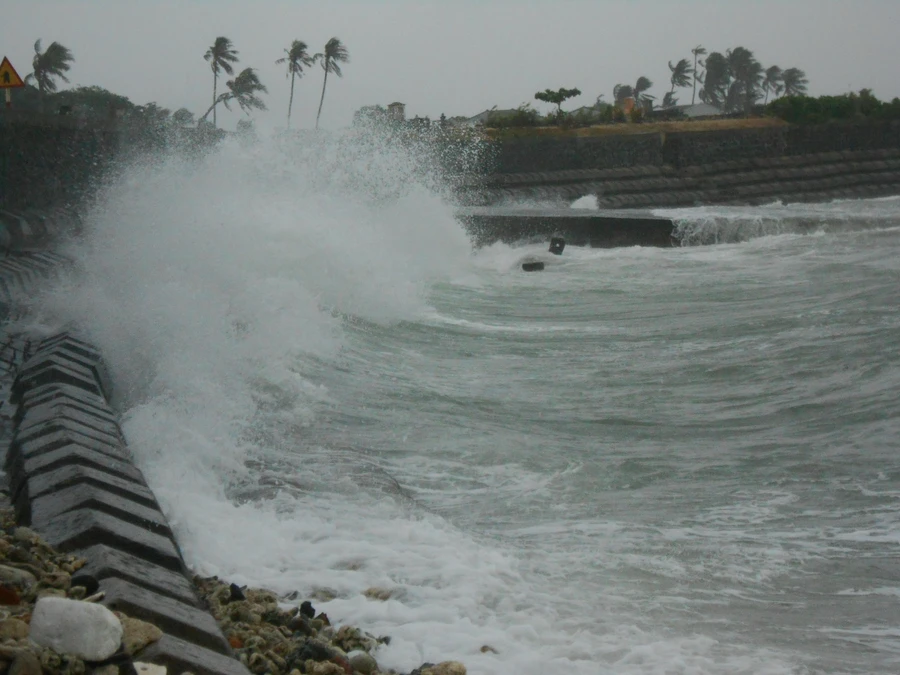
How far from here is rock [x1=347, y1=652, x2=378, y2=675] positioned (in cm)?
345

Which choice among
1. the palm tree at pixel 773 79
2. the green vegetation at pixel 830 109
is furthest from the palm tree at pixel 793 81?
the green vegetation at pixel 830 109

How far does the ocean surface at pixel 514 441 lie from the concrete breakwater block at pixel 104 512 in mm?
283

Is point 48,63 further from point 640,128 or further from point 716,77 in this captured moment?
point 716,77

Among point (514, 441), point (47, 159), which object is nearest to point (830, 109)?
point (47, 159)

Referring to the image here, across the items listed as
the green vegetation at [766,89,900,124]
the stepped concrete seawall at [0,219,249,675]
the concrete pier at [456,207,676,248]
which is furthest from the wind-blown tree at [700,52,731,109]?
the stepped concrete seawall at [0,219,249,675]

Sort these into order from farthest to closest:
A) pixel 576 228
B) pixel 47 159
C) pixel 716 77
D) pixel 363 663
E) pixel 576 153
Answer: pixel 716 77 → pixel 576 153 → pixel 576 228 → pixel 47 159 → pixel 363 663

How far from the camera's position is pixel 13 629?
268 centimetres

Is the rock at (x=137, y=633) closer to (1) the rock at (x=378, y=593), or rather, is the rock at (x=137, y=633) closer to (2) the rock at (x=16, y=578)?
(2) the rock at (x=16, y=578)

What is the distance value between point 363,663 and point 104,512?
125cm

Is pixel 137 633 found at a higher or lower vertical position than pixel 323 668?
higher

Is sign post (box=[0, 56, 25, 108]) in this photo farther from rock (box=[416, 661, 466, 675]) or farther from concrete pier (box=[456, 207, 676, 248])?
rock (box=[416, 661, 466, 675])

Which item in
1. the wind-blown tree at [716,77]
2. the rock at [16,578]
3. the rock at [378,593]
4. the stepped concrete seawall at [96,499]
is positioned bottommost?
the rock at [378,593]

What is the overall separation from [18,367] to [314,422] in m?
1.99

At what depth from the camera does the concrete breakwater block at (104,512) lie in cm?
324
